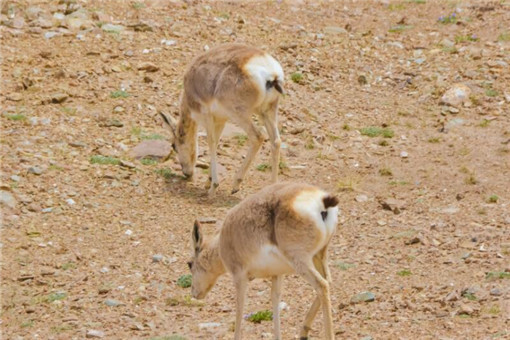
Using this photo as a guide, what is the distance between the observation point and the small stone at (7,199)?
15383 mm

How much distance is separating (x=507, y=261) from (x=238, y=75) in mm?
5295

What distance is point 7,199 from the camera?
1546 centimetres

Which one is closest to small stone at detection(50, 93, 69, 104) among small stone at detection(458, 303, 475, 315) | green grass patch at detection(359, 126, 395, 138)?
green grass patch at detection(359, 126, 395, 138)

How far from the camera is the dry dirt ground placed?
12609mm

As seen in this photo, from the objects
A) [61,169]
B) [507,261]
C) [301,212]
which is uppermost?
[301,212]

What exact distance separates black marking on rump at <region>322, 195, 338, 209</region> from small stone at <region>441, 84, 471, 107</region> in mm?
10261

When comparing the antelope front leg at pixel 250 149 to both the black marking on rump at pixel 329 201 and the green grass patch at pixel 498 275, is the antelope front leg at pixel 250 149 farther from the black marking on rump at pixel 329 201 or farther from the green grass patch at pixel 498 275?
the black marking on rump at pixel 329 201

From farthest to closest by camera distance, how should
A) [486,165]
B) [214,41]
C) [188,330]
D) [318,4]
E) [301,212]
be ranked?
[318,4] → [214,41] → [486,165] → [188,330] → [301,212]

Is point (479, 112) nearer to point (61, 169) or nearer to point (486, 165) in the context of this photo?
point (486, 165)

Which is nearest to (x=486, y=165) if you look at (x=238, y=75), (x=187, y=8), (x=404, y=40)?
(x=238, y=75)

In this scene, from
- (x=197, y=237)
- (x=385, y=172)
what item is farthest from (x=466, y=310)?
(x=385, y=172)

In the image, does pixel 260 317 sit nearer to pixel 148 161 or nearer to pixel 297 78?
pixel 148 161

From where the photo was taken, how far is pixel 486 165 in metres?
17.4

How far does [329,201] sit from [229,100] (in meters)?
6.04
